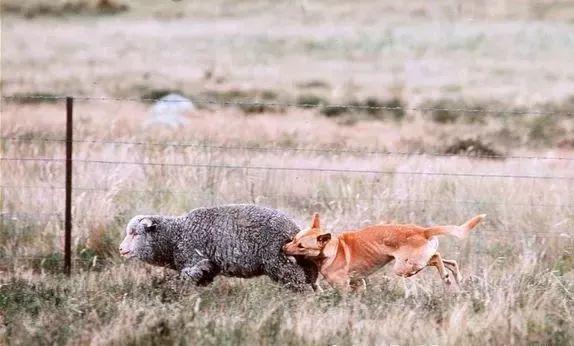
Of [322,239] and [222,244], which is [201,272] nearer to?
[222,244]

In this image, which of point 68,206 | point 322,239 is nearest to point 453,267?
point 322,239

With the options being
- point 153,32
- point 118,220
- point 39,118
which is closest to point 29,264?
point 118,220

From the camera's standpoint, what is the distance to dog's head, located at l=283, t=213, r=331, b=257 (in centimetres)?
861

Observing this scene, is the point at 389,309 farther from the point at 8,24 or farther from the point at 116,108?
the point at 8,24

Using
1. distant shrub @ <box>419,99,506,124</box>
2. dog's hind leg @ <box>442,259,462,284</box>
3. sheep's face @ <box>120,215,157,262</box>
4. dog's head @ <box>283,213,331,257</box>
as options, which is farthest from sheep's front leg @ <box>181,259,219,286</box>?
distant shrub @ <box>419,99,506,124</box>

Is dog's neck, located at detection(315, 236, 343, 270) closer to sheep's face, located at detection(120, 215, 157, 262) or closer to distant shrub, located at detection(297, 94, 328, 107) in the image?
sheep's face, located at detection(120, 215, 157, 262)

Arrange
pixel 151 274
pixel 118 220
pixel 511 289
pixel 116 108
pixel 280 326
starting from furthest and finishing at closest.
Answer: pixel 116 108
pixel 118 220
pixel 151 274
pixel 511 289
pixel 280 326

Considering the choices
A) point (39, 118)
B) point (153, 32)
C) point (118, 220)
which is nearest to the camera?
→ point (118, 220)

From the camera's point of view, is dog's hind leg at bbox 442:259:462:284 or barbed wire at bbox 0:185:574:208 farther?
barbed wire at bbox 0:185:574:208

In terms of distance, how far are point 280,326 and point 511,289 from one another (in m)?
1.95

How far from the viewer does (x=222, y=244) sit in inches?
352

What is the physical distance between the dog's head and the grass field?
332 millimetres

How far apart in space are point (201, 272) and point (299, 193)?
3.39 metres

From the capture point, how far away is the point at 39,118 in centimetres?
2136
